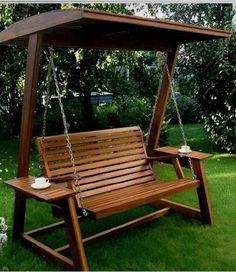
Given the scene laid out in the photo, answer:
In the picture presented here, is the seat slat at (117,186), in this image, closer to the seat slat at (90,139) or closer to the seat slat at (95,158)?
the seat slat at (95,158)

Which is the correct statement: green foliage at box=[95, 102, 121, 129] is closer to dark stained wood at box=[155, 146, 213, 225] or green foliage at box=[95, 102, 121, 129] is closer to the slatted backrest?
the slatted backrest

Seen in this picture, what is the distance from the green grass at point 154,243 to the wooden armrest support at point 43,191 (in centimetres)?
65

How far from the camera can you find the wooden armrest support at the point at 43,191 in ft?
10.1

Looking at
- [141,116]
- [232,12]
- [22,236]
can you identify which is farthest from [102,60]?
[22,236]

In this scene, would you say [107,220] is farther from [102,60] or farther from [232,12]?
[232,12]

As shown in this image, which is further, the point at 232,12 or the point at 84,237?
the point at 232,12

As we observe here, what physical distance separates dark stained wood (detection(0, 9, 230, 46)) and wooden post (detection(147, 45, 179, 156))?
0.20m

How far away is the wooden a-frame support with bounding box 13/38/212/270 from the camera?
3.21 m

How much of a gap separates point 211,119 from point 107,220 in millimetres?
4284

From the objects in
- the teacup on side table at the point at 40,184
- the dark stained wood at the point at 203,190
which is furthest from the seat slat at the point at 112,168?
the teacup on side table at the point at 40,184

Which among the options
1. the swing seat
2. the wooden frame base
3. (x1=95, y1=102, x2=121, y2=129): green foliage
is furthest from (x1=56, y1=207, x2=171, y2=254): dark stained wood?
(x1=95, y1=102, x2=121, y2=129): green foliage

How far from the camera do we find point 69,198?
318 centimetres

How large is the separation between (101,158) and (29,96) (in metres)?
1.13

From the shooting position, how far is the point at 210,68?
7828 millimetres
